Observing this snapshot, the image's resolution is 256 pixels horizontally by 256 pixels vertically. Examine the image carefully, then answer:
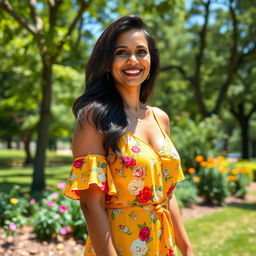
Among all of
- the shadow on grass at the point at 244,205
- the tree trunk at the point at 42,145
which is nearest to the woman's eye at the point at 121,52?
the tree trunk at the point at 42,145

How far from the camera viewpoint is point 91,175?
1.58 metres

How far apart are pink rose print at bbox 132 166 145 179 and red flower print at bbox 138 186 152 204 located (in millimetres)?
71

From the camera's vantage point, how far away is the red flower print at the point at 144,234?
5.70ft

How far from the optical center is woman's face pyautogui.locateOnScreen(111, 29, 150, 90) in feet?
6.07

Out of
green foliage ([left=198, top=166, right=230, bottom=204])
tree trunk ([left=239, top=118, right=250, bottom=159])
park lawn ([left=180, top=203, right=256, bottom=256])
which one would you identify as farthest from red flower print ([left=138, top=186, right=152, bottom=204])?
tree trunk ([left=239, top=118, right=250, bottom=159])

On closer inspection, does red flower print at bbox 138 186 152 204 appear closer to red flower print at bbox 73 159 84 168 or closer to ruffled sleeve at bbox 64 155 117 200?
ruffled sleeve at bbox 64 155 117 200

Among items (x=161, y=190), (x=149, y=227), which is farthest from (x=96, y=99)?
(x=149, y=227)

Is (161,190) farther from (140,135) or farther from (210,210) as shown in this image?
(210,210)

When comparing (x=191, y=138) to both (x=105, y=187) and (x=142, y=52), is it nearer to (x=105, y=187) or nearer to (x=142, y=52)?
(x=142, y=52)

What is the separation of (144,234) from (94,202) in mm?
333

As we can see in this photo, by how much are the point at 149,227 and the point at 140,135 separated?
45cm

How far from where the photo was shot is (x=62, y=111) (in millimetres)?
19766

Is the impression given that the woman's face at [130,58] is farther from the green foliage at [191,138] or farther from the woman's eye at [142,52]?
the green foliage at [191,138]

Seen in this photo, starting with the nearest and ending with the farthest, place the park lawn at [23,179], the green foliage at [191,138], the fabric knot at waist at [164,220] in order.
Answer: the fabric knot at waist at [164,220] → the green foliage at [191,138] → the park lawn at [23,179]
